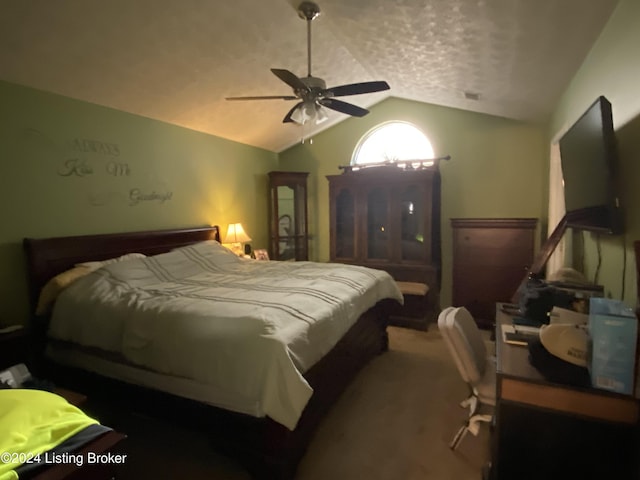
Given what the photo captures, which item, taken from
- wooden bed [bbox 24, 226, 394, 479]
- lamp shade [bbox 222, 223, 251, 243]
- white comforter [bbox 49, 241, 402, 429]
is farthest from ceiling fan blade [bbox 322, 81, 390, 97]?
lamp shade [bbox 222, 223, 251, 243]

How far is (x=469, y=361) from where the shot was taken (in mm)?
1722

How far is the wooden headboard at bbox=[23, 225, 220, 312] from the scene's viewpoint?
250 centimetres

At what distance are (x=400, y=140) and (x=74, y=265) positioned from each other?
4.02 metres

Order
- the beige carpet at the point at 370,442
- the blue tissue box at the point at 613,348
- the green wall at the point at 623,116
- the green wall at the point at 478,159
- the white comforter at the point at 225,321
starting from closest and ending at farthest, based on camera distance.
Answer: the blue tissue box at the point at 613,348
the green wall at the point at 623,116
the white comforter at the point at 225,321
the beige carpet at the point at 370,442
the green wall at the point at 478,159

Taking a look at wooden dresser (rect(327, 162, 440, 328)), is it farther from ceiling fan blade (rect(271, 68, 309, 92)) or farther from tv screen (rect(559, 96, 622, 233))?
ceiling fan blade (rect(271, 68, 309, 92))

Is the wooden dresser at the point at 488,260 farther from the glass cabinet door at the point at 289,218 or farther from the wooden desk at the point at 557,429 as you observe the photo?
the wooden desk at the point at 557,429

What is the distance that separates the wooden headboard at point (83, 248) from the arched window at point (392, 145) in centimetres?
267

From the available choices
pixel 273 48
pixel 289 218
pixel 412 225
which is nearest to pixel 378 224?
pixel 412 225

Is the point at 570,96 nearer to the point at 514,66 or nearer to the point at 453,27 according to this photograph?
the point at 514,66

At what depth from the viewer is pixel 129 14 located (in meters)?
2.12

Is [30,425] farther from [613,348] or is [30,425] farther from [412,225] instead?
[412,225]

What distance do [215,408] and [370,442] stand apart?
3.18 ft

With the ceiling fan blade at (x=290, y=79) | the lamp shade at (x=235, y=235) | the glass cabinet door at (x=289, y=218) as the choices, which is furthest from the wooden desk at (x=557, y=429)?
the glass cabinet door at (x=289, y=218)

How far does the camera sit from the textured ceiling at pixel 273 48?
1.97 metres
